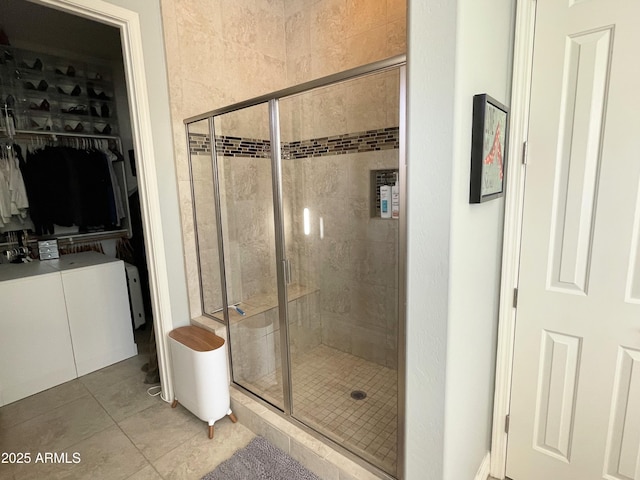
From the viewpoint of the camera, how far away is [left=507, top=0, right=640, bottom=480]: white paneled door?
3.82ft

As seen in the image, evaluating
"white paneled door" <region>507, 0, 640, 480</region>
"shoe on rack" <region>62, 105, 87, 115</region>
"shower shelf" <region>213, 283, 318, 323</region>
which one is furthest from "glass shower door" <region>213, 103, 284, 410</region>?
"shoe on rack" <region>62, 105, 87, 115</region>

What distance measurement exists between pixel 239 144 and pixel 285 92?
0.84m

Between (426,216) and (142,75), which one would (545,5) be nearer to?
(426,216)

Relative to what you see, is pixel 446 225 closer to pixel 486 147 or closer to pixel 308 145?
pixel 486 147

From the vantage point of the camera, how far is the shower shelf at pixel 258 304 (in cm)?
232

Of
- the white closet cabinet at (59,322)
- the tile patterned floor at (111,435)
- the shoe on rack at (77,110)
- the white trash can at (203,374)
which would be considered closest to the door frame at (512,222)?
the tile patterned floor at (111,435)

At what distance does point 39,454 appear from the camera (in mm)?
1835

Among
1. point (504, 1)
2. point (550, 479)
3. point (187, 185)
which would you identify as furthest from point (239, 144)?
point (550, 479)

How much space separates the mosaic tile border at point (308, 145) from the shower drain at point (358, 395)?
66.4 inches

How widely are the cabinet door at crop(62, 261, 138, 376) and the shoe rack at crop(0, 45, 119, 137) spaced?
1.76m

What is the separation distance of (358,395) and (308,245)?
117 centimetres

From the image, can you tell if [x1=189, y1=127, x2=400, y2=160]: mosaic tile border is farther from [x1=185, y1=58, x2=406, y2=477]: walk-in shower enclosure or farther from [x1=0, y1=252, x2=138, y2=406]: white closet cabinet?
[x1=0, y1=252, x2=138, y2=406]: white closet cabinet

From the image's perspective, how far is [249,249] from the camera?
2.50 meters

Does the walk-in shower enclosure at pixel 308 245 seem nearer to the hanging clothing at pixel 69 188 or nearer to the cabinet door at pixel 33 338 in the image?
the cabinet door at pixel 33 338
